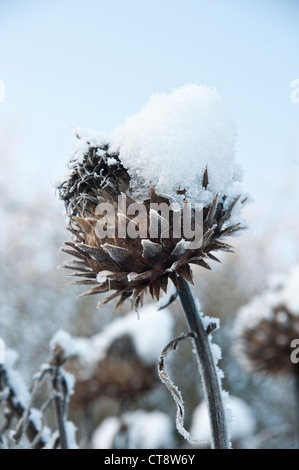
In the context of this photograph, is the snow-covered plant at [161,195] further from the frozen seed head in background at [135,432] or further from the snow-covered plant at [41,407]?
the frozen seed head in background at [135,432]

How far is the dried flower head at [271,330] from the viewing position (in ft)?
9.30

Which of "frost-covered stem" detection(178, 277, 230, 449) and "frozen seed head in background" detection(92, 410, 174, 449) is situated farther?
"frozen seed head in background" detection(92, 410, 174, 449)

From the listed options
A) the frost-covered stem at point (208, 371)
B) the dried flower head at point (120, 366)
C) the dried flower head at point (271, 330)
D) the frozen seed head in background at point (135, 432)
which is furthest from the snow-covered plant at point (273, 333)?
the frost-covered stem at point (208, 371)

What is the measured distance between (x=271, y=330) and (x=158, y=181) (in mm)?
2290

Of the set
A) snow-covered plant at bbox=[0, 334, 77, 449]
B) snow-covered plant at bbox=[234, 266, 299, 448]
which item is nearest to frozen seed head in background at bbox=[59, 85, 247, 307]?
snow-covered plant at bbox=[0, 334, 77, 449]

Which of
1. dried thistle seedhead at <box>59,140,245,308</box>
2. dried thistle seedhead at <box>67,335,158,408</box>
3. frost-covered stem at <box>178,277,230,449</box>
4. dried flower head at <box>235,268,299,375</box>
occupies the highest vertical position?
dried flower head at <box>235,268,299,375</box>

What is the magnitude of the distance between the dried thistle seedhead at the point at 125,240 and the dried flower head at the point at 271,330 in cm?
208

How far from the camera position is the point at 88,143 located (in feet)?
3.02

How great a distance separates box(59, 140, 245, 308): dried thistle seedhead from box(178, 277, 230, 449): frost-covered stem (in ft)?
0.14

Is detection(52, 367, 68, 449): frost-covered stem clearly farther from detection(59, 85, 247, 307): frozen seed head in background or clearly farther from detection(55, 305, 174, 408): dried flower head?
detection(55, 305, 174, 408): dried flower head

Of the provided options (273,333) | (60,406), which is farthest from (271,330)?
(60,406)

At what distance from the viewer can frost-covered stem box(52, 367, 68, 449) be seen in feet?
3.74

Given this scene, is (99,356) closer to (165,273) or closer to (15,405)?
(15,405)

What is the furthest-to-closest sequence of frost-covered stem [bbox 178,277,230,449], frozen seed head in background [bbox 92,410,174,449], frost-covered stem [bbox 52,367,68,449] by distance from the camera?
frozen seed head in background [bbox 92,410,174,449], frost-covered stem [bbox 52,367,68,449], frost-covered stem [bbox 178,277,230,449]
